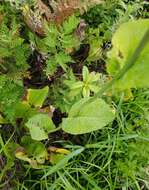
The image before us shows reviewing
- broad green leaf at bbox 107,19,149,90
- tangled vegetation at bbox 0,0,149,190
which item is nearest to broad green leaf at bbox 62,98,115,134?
tangled vegetation at bbox 0,0,149,190

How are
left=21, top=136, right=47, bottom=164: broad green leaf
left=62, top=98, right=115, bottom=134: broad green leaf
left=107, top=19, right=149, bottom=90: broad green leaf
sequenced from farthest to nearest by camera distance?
1. left=21, top=136, right=47, bottom=164: broad green leaf
2. left=62, top=98, right=115, bottom=134: broad green leaf
3. left=107, top=19, right=149, bottom=90: broad green leaf

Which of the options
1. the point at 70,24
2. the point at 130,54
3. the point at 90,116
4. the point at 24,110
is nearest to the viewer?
the point at 130,54

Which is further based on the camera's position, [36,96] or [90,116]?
[36,96]

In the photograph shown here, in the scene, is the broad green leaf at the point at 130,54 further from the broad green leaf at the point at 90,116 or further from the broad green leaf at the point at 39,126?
the broad green leaf at the point at 39,126

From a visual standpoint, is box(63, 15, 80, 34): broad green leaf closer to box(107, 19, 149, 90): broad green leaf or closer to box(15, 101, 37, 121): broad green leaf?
box(15, 101, 37, 121): broad green leaf

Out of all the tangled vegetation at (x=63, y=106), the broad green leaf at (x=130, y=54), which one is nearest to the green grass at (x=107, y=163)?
the tangled vegetation at (x=63, y=106)

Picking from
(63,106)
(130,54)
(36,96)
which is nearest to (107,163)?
(63,106)

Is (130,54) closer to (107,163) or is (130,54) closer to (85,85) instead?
(85,85)

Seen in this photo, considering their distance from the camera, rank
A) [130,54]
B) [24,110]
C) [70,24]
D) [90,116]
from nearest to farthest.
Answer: [130,54]
[90,116]
[70,24]
[24,110]
